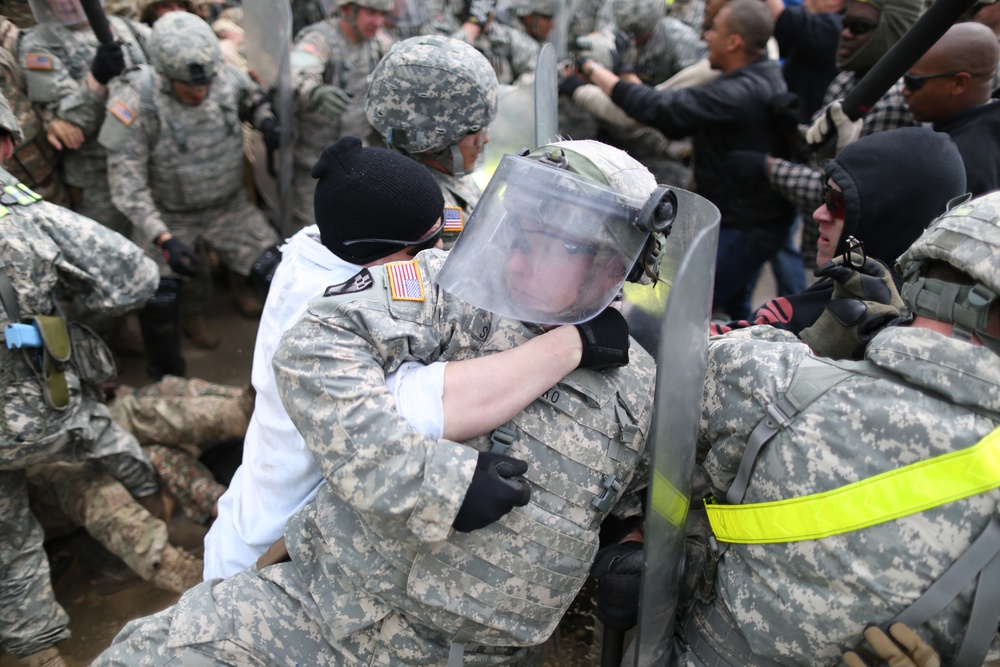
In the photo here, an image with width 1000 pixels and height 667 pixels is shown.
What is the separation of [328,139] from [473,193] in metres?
2.54

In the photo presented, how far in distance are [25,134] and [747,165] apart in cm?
404

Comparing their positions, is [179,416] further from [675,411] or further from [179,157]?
[675,411]

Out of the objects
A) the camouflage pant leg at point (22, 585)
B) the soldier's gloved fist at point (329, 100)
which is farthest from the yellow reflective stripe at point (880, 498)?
the soldier's gloved fist at point (329, 100)

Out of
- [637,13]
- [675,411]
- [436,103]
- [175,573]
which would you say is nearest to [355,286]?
[675,411]

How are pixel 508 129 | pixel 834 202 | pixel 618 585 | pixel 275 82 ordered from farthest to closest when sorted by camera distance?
pixel 275 82 < pixel 508 129 < pixel 834 202 < pixel 618 585

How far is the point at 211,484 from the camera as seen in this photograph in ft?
11.0

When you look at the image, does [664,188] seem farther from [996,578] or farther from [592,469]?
[996,578]

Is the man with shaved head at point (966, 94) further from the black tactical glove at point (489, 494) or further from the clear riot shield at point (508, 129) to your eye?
the black tactical glove at point (489, 494)

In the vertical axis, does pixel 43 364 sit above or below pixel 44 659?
above

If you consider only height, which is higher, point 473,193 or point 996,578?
point 996,578

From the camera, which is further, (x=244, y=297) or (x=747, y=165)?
(x=244, y=297)

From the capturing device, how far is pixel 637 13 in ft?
16.4

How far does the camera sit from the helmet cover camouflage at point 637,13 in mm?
4973

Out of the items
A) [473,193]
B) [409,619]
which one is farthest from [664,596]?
[473,193]
